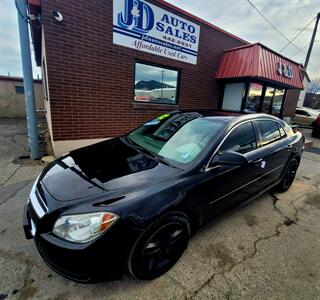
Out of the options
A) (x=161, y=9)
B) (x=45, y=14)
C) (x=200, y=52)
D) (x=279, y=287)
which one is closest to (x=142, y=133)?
(x=279, y=287)

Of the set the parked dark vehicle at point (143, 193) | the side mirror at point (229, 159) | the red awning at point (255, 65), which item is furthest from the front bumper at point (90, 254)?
the red awning at point (255, 65)

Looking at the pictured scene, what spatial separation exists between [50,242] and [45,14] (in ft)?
15.5

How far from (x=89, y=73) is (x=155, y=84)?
7.22ft

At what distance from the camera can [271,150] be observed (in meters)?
3.03

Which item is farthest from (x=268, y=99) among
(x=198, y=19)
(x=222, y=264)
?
(x=222, y=264)

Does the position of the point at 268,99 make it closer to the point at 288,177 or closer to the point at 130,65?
the point at 288,177

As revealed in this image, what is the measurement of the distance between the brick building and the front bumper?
386cm

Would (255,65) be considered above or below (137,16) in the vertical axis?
below

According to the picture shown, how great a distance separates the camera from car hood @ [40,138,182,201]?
1.74m

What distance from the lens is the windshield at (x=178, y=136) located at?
226cm

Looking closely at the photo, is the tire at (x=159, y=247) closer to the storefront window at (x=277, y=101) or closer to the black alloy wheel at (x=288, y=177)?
the black alloy wheel at (x=288, y=177)

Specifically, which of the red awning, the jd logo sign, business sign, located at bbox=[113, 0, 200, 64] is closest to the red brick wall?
business sign, located at bbox=[113, 0, 200, 64]

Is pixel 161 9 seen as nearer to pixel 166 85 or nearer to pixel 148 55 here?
pixel 148 55

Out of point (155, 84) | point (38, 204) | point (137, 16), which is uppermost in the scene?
point (137, 16)
